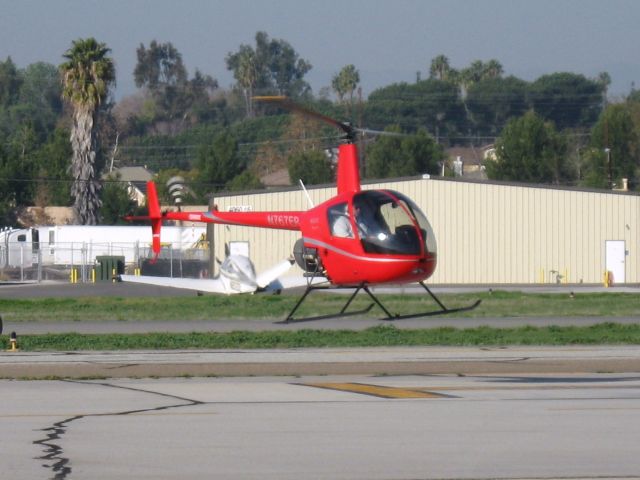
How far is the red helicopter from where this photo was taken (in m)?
20.0

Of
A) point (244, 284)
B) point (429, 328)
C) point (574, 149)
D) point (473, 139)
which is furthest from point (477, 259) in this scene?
point (473, 139)

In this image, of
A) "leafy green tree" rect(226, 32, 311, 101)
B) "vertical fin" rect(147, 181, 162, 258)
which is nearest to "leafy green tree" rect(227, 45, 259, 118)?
"leafy green tree" rect(226, 32, 311, 101)

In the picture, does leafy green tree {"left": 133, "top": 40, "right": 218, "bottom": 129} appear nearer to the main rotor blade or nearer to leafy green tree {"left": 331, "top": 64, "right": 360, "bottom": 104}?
leafy green tree {"left": 331, "top": 64, "right": 360, "bottom": 104}

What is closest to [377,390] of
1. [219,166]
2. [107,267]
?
[107,267]

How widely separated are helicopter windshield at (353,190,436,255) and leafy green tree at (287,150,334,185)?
65171 millimetres

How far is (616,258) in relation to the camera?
53094 millimetres

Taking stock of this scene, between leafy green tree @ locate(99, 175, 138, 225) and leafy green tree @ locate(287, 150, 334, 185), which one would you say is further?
leafy green tree @ locate(287, 150, 334, 185)

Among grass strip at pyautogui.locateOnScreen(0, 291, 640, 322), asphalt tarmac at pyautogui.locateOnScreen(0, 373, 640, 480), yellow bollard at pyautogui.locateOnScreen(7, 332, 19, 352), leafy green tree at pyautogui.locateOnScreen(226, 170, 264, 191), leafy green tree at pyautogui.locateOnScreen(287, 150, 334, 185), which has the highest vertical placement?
leafy green tree at pyautogui.locateOnScreen(287, 150, 334, 185)

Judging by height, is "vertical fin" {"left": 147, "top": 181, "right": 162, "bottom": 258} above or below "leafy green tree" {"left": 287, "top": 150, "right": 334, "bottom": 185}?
below

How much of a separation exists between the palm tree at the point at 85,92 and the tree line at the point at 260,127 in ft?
0.27

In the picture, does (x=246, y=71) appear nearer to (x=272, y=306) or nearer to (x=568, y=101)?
(x=568, y=101)

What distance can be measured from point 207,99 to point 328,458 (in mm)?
163282

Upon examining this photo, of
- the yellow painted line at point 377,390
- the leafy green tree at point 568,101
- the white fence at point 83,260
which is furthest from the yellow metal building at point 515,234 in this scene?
the leafy green tree at point 568,101

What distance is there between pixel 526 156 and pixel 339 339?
63768mm
